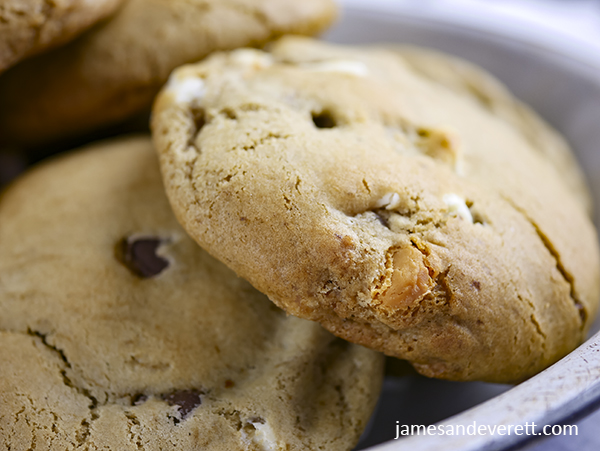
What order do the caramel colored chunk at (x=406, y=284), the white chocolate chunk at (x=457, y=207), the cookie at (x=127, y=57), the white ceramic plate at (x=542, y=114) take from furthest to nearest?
the cookie at (x=127, y=57), the white chocolate chunk at (x=457, y=207), the caramel colored chunk at (x=406, y=284), the white ceramic plate at (x=542, y=114)

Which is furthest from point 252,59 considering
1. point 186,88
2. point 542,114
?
point 542,114

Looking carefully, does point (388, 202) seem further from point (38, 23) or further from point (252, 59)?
point (38, 23)

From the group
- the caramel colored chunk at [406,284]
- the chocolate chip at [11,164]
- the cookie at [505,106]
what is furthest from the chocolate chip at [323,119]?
the chocolate chip at [11,164]

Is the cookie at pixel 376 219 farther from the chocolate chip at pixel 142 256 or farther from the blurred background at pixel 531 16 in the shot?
the blurred background at pixel 531 16

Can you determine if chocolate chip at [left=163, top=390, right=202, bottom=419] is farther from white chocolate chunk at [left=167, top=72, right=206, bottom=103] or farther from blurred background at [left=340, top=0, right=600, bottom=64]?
blurred background at [left=340, top=0, right=600, bottom=64]

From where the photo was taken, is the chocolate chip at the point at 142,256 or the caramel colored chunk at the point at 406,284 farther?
the chocolate chip at the point at 142,256
